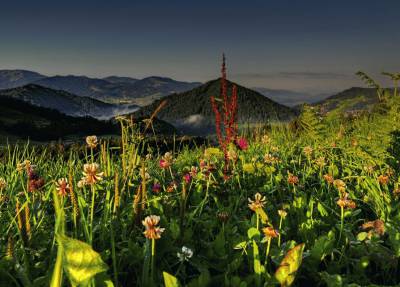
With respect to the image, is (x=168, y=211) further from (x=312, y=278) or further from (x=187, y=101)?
(x=187, y=101)

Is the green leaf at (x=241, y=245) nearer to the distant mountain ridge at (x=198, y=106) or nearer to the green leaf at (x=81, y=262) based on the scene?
the green leaf at (x=81, y=262)

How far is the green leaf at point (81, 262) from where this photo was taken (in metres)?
1.82

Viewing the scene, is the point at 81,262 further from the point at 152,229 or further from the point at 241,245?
the point at 241,245

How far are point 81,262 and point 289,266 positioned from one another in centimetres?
104

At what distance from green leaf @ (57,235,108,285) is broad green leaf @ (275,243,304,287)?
900mm

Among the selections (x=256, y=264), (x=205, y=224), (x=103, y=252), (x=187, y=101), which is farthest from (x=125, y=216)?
(x=187, y=101)

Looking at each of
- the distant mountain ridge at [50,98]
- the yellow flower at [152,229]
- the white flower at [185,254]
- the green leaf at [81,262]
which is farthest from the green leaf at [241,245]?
the distant mountain ridge at [50,98]

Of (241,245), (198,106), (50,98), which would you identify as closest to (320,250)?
(241,245)

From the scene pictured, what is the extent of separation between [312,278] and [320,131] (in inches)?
215

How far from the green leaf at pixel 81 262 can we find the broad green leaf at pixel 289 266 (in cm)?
90

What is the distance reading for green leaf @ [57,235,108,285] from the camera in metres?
1.82

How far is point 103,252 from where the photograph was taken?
8.72 feet

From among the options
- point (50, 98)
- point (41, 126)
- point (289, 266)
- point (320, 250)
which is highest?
point (50, 98)

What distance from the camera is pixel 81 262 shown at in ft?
6.11
